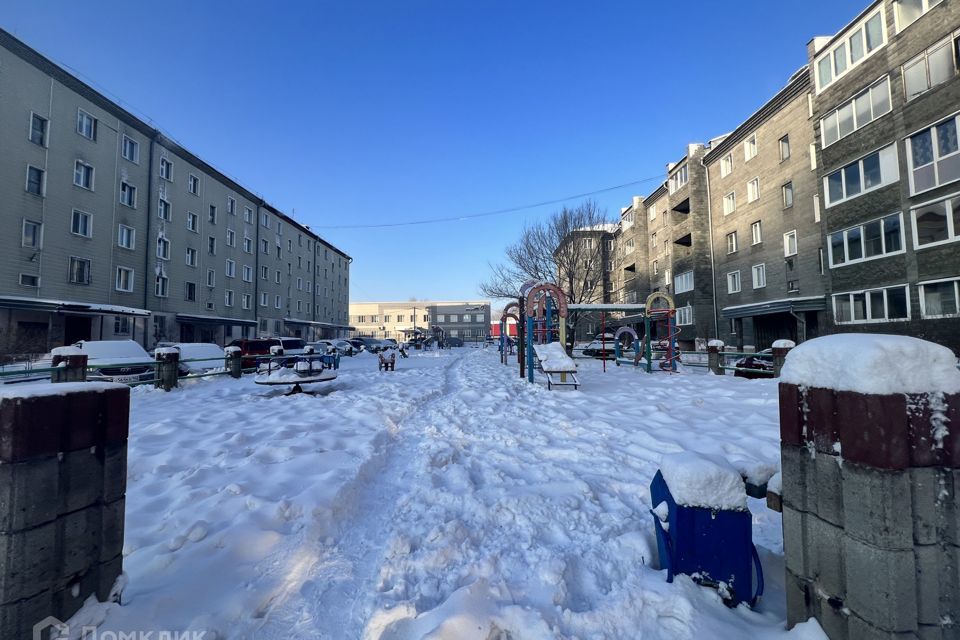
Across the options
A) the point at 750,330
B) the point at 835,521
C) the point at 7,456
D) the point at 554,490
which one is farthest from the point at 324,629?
the point at 750,330

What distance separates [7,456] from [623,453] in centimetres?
526

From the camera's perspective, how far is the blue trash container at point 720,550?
232 centimetres

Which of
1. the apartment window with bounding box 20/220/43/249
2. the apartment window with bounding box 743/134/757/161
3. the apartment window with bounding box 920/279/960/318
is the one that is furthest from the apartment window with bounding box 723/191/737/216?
the apartment window with bounding box 20/220/43/249

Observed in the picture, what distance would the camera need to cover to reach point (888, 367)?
167 cm

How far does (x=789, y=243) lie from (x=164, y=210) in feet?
131

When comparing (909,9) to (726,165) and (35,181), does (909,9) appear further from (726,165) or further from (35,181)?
(35,181)

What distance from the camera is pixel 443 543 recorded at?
10.1ft

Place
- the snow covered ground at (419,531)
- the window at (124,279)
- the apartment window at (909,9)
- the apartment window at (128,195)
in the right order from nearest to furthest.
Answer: the snow covered ground at (419,531)
the apartment window at (909,9)
the window at (124,279)
the apartment window at (128,195)

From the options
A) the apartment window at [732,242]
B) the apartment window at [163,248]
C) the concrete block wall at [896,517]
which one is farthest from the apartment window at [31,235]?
the apartment window at [732,242]

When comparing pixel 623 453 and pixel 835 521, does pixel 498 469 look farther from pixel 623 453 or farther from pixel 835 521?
pixel 835 521

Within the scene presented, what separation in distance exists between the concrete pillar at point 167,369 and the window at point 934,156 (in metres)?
24.9

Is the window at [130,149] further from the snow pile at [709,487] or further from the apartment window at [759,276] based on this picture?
the apartment window at [759,276]

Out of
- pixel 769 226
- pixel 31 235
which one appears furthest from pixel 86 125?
pixel 769 226

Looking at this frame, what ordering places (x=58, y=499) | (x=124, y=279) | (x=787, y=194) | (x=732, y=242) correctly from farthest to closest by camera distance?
(x=732, y=242) < (x=124, y=279) < (x=787, y=194) < (x=58, y=499)
